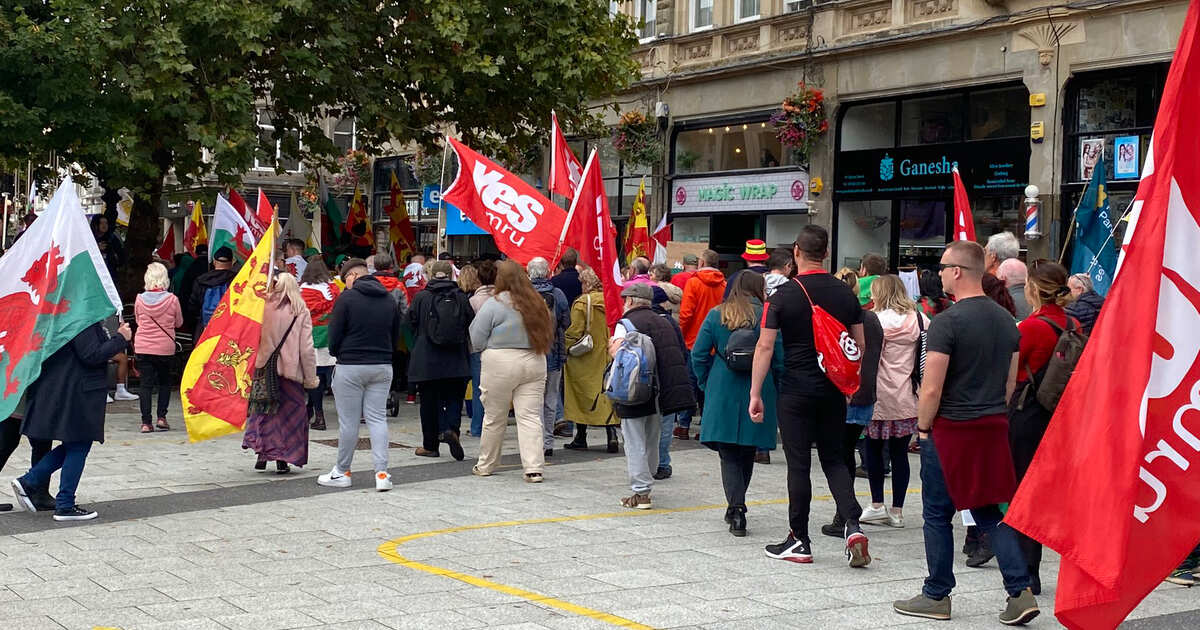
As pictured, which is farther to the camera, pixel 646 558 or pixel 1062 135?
pixel 1062 135

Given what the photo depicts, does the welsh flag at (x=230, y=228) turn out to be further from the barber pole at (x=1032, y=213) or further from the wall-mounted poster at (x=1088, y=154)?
the wall-mounted poster at (x=1088, y=154)

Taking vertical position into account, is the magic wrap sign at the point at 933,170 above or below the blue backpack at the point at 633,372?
above

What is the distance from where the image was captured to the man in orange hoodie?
46.1 ft

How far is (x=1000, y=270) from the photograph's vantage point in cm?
996

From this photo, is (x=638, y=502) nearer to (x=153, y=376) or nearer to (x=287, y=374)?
(x=287, y=374)

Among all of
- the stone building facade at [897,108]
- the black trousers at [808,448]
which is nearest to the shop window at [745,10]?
the stone building facade at [897,108]

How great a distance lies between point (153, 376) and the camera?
1471 cm

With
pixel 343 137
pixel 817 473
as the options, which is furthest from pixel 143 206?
pixel 343 137

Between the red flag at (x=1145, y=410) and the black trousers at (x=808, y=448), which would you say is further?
the black trousers at (x=808, y=448)

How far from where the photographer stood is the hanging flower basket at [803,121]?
2311 cm

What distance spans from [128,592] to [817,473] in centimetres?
658

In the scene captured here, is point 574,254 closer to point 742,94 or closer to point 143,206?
point 143,206

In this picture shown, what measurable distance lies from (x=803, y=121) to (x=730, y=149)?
9.17 ft

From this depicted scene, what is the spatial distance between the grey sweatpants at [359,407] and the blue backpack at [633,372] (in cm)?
204
